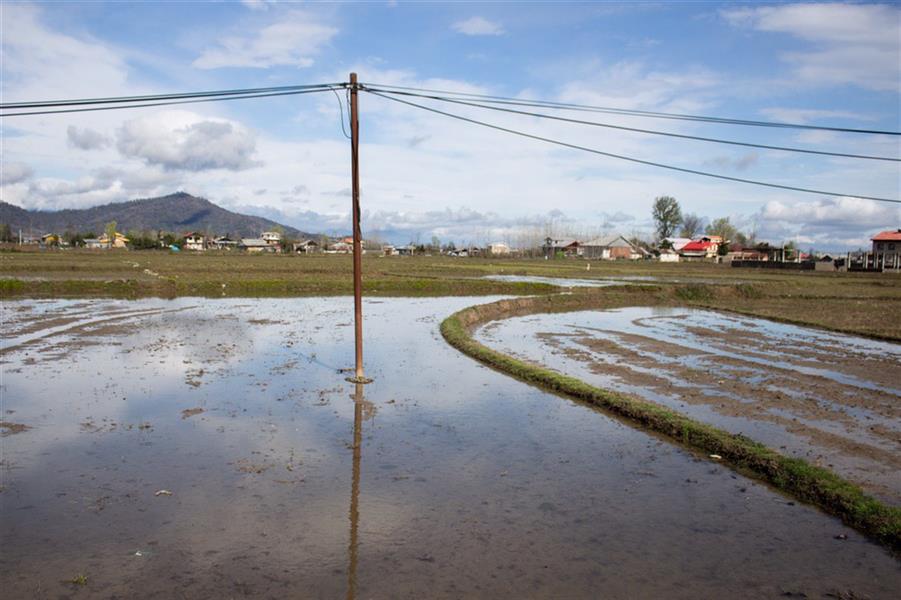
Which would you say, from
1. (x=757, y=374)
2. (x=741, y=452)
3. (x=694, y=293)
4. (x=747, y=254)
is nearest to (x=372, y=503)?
(x=741, y=452)

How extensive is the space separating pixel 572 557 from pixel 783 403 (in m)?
8.17

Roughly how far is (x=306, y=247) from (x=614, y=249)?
66023 millimetres

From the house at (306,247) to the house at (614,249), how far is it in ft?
179

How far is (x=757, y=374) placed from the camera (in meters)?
15.2

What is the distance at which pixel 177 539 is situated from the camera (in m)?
6.05

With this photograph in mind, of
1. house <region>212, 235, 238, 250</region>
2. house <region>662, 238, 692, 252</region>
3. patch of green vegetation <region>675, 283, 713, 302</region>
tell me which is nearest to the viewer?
patch of green vegetation <region>675, 283, 713, 302</region>

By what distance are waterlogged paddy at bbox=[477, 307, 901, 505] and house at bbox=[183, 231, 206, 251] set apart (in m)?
120

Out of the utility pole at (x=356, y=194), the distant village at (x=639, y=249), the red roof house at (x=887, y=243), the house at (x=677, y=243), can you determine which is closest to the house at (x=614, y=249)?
the distant village at (x=639, y=249)

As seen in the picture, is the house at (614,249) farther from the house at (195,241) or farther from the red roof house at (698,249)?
the house at (195,241)

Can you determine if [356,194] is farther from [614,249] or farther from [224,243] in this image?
[224,243]

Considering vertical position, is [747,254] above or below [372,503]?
above

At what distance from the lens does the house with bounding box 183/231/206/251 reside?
13288 cm

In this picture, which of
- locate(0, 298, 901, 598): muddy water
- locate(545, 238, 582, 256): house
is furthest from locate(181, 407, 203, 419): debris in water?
locate(545, 238, 582, 256): house

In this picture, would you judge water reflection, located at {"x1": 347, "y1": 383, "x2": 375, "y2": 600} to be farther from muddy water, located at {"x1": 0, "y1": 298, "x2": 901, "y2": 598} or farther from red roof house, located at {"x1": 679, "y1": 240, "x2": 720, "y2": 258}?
red roof house, located at {"x1": 679, "y1": 240, "x2": 720, "y2": 258}
